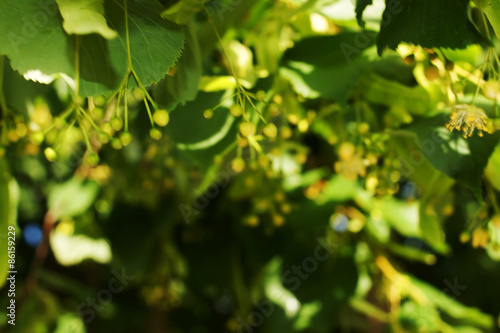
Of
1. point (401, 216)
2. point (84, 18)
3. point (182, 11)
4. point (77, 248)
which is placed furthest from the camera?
point (77, 248)

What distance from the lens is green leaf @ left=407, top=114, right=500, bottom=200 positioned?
2.00ft

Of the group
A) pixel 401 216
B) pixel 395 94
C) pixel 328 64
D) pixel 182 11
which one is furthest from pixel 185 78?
pixel 401 216

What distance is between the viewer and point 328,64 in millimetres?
745

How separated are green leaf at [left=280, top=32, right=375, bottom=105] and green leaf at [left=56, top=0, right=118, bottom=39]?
0.32 metres

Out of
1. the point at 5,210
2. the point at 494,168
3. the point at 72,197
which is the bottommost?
the point at 72,197

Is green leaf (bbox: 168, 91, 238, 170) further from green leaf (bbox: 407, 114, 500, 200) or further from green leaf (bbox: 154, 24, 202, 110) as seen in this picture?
green leaf (bbox: 407, 114, 500, 200)

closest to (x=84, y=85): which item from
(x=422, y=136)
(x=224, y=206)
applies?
(x=422, y=136)

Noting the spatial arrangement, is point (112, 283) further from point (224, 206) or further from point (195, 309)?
point (224, 206)

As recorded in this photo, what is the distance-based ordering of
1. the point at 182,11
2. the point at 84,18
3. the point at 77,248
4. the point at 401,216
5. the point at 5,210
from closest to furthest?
the point at 84,18 → the point at 182,11 → the point at 5,210 → the point at 401,216 → the point at 77,248

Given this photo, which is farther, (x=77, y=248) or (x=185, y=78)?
(x=77, y=248)

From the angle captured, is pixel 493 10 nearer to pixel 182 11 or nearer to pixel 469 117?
pixel 469 117

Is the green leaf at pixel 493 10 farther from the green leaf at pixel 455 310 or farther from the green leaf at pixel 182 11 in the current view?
the green leaf at pixel 455 310

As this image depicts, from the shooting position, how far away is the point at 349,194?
42.9 inches

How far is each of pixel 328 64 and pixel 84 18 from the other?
15.5 inches
